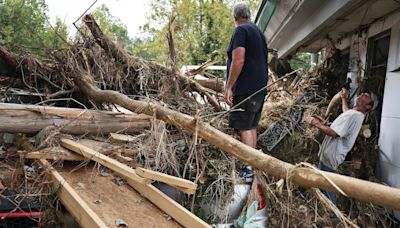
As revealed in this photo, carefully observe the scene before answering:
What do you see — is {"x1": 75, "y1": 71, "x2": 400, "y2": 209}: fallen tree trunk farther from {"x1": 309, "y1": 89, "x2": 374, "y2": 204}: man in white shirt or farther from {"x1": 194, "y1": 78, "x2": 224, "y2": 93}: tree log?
{"x1": 194, "y1": 78, "x2": 224, "y2": 93}: tree log

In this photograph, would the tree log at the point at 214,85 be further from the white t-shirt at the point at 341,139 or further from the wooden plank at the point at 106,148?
the wooden plank at the point at 106,148

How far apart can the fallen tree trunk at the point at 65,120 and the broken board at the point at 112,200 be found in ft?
2.03

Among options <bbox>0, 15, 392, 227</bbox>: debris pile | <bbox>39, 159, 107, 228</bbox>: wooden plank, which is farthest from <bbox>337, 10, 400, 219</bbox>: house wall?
<bbox>39, 159, 107, 228</bbox>: wooden plank

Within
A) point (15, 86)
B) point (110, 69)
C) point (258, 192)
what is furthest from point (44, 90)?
point (258, 192)

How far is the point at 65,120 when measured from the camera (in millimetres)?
3896

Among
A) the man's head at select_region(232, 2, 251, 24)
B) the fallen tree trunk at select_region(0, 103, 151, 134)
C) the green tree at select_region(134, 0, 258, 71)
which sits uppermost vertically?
the green tree at select_region(134, 0, 258, 71)

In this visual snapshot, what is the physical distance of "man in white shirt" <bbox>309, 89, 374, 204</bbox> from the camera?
3861mm

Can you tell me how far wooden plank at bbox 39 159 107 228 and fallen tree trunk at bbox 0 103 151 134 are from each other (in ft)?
2.22

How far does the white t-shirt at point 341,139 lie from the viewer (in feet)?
12.7

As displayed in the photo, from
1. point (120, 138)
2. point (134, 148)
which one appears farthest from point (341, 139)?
point (120, 138)

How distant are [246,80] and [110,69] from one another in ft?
7.39

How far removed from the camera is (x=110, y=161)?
3000mm

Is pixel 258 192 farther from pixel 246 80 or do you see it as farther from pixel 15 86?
pixel 15 86

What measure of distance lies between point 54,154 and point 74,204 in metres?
0.83
